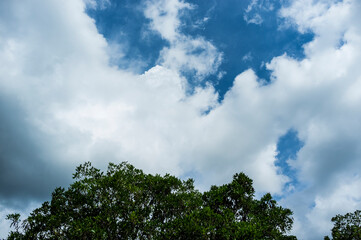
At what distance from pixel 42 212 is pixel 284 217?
28755mm

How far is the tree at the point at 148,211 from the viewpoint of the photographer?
77.7 ft

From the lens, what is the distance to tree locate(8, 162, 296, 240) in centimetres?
2369

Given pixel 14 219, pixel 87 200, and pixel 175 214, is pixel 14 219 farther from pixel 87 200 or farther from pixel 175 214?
pixel 175 214

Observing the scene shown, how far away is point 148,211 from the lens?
91.9 ft

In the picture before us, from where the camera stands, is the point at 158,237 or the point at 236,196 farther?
the point at 236,196

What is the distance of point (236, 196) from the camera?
103ft

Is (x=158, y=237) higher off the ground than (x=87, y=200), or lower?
lower

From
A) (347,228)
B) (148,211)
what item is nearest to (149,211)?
(148,211)

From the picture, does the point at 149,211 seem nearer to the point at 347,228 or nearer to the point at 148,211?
the point at 148,211

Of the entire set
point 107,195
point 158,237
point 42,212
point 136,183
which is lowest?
point 158,237

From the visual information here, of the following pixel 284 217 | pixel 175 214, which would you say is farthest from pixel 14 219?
pixel 284 217

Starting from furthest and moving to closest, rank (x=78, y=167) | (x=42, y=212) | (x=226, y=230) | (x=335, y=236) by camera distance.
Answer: (x=335, y=236) → (x=78, y=167) → (x=42, y=212) → (x=226, y=230)

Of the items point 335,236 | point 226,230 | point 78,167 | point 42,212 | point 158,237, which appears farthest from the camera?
point 335,236

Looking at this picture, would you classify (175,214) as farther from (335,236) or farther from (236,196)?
(335,236)
